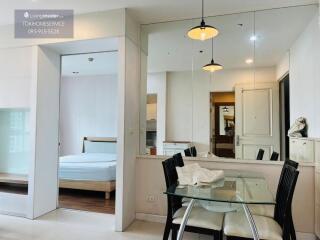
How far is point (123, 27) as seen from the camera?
3066mm

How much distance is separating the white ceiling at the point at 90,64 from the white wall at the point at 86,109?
29cm

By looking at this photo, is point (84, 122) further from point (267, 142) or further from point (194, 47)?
point (267, 142)

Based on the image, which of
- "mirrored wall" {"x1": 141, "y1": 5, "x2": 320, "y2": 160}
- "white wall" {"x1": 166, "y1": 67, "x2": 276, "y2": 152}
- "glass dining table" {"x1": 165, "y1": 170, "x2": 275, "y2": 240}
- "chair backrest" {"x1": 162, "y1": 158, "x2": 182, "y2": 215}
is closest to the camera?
"glass dining table" {"x1": 165, "y1": 170, "x2": 275, "y2": 240}

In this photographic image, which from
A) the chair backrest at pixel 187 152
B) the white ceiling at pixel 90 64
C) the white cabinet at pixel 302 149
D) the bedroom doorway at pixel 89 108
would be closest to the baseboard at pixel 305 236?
the white cabinet at pixel 302 149

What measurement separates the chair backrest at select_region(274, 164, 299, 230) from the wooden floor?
2396 millimetres

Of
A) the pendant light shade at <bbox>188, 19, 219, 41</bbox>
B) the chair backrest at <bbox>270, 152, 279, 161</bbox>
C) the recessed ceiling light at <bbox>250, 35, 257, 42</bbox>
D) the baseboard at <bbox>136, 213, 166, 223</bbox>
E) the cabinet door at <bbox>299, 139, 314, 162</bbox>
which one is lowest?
the baseboard at <bbox>136, 213, 166, 223</bbox>

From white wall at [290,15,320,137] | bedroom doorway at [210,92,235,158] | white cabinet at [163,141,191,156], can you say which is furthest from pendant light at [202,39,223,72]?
white cabinet at [163,141,191,156]

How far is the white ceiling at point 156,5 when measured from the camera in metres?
2.90

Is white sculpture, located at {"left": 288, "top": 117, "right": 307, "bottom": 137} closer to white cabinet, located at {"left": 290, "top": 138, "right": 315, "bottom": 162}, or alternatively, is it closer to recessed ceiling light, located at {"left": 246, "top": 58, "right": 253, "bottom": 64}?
white cabinet, located at {"left": 290, "top": 138, "right": 315, "bottom": 162}

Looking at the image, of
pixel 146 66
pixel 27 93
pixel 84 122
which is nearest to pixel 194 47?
pixel 146 66

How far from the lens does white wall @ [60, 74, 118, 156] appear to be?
655 cm

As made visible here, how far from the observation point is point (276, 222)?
82.9 inches

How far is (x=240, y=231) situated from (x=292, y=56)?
236 cm

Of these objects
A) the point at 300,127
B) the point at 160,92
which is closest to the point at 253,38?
the point at 300,127
